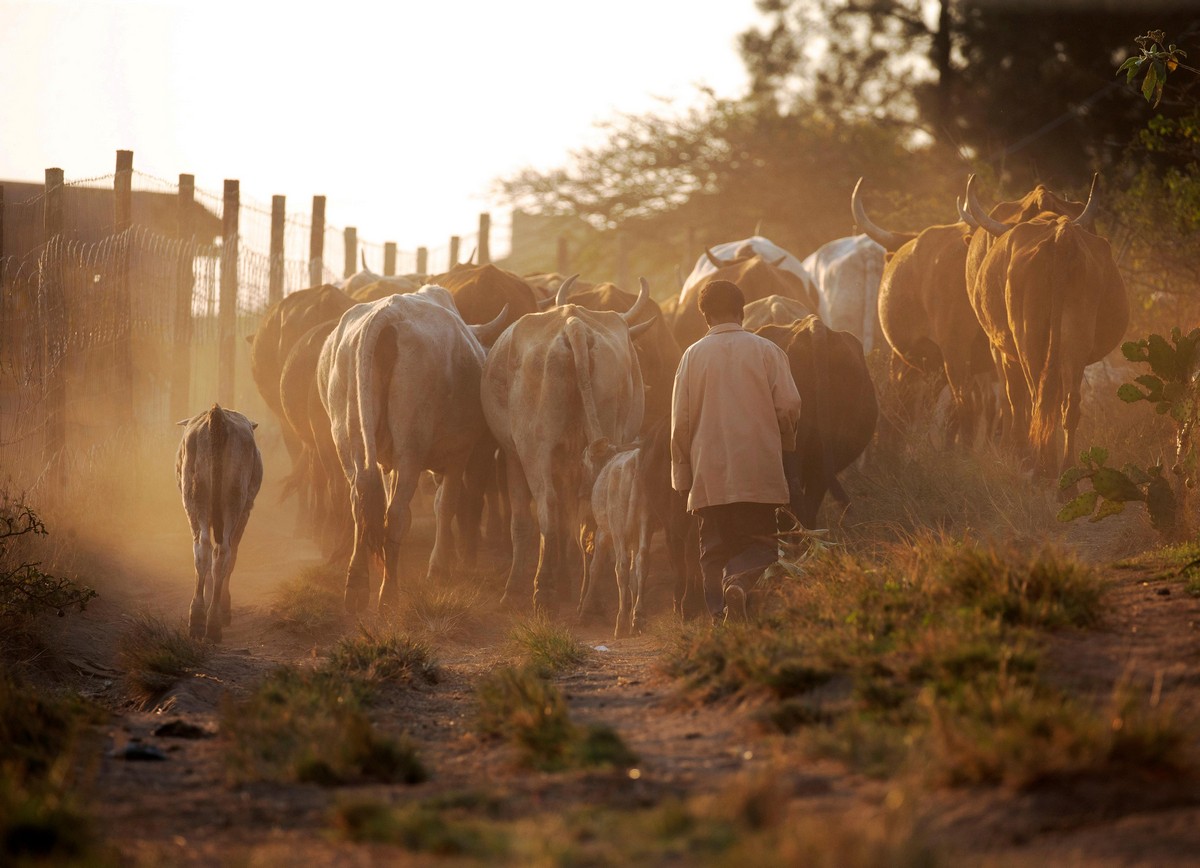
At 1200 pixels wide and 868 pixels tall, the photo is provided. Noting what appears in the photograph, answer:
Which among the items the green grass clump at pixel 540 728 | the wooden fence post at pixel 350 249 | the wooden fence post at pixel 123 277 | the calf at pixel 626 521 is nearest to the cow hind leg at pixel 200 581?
the calf at pixel 626 521

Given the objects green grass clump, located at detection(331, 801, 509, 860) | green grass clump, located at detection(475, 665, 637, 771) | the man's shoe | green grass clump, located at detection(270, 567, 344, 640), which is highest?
the man's shoe

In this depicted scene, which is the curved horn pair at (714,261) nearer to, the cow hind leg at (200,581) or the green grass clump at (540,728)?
the cow hind leg at (200,581)

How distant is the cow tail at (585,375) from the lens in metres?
9.87

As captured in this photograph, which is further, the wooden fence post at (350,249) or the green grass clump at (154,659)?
the wooden fence post at (350,249)

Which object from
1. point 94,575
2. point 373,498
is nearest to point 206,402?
point 94,575

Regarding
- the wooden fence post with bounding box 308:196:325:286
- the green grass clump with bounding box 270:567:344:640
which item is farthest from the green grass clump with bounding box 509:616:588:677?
the wooden fence post with bounding box 308:196:325:286

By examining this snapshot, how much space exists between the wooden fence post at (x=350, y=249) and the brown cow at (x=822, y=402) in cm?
1158

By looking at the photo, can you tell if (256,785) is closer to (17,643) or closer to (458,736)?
(458,736)

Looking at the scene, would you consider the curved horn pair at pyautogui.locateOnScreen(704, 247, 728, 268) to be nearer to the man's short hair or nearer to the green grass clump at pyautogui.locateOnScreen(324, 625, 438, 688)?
the man's short hair

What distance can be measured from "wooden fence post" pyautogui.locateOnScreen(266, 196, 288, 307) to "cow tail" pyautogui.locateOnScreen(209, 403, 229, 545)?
7.98 m

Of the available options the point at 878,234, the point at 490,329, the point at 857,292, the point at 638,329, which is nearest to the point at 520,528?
the point at 638,329

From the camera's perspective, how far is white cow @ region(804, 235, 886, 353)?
15.9m

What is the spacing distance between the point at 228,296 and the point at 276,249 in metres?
1.76

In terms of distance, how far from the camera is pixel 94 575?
36.6ft
